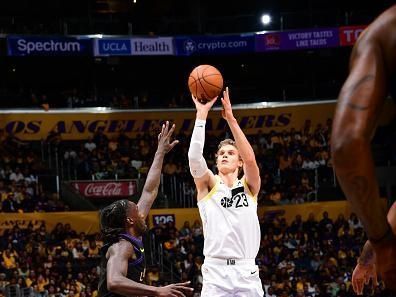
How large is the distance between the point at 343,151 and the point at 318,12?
26.7m

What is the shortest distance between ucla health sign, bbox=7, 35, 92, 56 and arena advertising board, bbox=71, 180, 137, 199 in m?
5.27

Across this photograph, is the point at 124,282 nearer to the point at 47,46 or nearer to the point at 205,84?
the point at 205,84

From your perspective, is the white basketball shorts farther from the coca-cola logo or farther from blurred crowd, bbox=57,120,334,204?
the coca-cola logo

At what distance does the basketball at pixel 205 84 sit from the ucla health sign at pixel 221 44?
1969cm

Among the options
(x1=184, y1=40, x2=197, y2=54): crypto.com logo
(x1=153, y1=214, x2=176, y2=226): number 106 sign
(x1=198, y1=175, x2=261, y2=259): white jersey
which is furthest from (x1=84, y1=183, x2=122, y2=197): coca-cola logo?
(x1=198, y1=175, x2=261, y2=259): white jersey

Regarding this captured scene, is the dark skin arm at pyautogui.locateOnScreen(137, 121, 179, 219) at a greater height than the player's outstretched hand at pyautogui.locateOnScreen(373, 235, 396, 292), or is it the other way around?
the dark skin arm at pyautogui.locateOnScreen(137, 121, 179, 219)

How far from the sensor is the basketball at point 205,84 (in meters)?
7.00

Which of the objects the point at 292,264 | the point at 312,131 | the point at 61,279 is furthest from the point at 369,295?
the point at 312,131

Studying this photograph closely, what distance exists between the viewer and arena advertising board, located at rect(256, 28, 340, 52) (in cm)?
2712

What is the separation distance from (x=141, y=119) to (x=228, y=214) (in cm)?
2038

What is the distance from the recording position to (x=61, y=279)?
59.3ft

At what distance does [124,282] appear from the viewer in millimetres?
4887

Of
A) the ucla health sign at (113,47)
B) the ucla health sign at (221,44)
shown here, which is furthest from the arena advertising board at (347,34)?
the ucla health sign at (113,47)

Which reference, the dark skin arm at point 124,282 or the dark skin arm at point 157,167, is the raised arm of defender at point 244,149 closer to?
the dark skin arm at point 157,167
